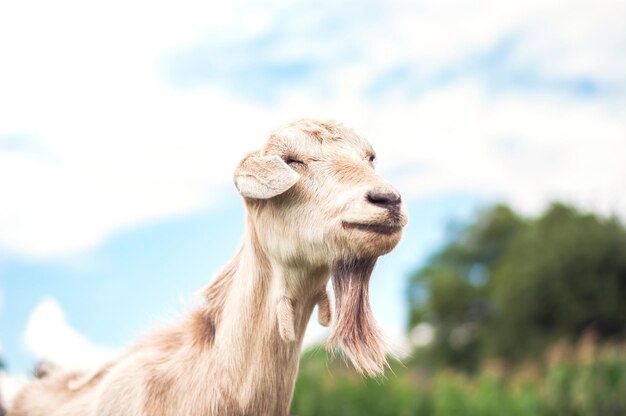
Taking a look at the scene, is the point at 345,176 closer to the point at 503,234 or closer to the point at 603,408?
the point at 603,408

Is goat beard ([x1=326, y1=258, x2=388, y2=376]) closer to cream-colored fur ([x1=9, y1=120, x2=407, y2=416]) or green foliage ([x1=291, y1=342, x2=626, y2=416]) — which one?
cream-colored fur ([x1=9, y1=120, x2=407, y2=416])

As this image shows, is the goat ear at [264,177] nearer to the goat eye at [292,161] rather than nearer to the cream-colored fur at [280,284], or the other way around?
the cream-colored fur at [280,284]

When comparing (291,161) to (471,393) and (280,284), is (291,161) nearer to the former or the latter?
(280,284)

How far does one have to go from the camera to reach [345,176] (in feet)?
11.0

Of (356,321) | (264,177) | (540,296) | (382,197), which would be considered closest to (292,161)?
(264,177)

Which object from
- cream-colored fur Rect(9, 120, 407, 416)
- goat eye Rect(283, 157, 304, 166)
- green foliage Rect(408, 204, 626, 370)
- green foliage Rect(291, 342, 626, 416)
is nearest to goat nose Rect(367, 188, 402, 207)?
cream-colored fur Rect(9, 120, 407, 416)

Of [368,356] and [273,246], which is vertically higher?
[273,246]

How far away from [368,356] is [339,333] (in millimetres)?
158

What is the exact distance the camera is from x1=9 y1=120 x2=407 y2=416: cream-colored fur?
3260 millimetres

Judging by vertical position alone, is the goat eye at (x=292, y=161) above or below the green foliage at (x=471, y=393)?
above

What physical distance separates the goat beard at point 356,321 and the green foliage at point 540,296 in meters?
34.8

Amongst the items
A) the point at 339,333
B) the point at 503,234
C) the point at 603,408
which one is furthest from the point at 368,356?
the point at 503,234

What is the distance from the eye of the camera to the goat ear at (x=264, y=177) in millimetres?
3270

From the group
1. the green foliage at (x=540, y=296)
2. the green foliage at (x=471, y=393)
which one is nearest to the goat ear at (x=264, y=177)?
the green foliage at (x=471, y=393)
